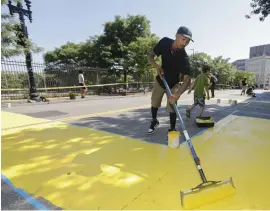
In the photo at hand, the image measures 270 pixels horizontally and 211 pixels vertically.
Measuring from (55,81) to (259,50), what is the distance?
168158 millimetres

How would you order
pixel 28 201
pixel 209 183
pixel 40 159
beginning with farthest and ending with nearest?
pixel 40 159
pixel 209 183
pixel 28 201

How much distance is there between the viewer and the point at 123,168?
105 inches

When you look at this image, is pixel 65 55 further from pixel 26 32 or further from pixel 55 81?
pixel 26 32

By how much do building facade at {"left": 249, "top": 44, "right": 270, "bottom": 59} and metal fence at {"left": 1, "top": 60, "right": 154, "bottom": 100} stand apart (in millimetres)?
152776

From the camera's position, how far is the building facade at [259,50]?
466 feet

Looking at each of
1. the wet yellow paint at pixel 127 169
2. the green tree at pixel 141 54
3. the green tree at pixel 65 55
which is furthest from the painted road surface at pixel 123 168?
the green tree at pixel 65 55

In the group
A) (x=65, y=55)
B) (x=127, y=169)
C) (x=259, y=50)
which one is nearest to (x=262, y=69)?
(x=259, y=50)

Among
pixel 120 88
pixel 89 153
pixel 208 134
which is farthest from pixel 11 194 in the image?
pixel 120 88

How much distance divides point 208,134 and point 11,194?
356 cm

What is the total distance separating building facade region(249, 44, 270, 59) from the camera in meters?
142

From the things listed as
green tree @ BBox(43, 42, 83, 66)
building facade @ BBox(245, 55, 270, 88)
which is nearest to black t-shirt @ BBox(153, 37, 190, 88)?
green tree @ BBox(43, 42, 83, 66)

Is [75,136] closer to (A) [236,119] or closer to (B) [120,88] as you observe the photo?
(A) [236,119]

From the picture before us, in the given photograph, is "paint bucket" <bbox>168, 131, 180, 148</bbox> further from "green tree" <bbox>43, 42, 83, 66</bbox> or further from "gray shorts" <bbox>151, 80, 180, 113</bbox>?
"green tree" <bbox>43, 42, 83, 66</bbox>

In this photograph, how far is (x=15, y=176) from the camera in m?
2.42
